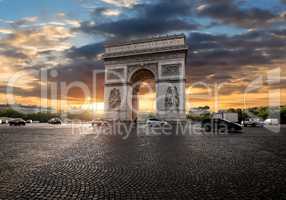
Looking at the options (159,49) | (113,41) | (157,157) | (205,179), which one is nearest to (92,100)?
(113,41)

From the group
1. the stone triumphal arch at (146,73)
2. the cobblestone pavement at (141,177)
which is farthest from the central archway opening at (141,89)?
the cobblestone pavement at (141,177)

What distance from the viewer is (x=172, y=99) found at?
34.7 m

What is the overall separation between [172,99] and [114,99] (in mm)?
8155

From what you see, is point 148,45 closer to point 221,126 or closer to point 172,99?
point 172,99

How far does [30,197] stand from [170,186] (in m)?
2.35

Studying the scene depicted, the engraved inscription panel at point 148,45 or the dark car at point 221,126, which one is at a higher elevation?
the engraved inscription panel at point 148,45

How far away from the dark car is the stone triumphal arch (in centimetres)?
829

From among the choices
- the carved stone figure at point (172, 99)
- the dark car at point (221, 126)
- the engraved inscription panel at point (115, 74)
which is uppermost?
the engraved inscription panel at point (115, 74)

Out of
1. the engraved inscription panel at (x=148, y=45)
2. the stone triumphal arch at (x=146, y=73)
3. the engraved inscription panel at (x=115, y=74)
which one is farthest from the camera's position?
the engraved inscription panel at (x=115, y=74)

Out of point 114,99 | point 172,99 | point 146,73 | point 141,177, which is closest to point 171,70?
point 172,99

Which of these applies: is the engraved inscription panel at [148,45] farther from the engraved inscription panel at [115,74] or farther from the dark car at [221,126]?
the dark car at [221,126]

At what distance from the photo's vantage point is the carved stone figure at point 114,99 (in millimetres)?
37781

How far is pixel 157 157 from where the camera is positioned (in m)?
8.56

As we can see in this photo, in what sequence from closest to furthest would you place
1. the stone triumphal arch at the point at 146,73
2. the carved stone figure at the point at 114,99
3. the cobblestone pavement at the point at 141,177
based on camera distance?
1. the cobblestone pavement at the point at 141,177
2. the stone triumphal arch at the point at 146,73
3. the carved stone figure at the point at 114,99
